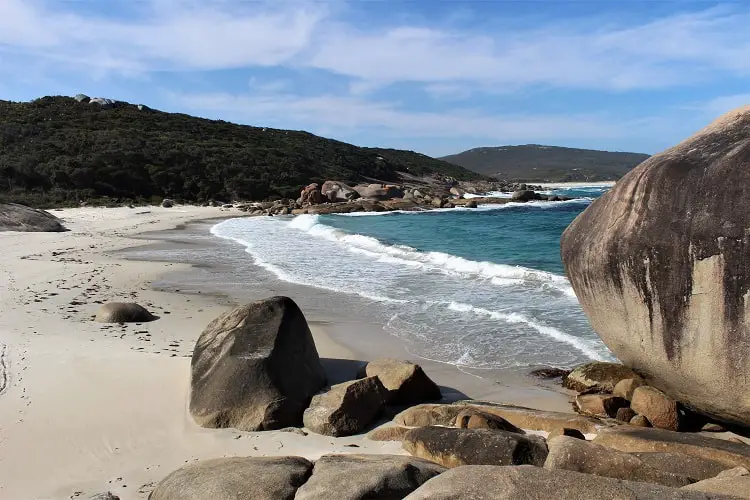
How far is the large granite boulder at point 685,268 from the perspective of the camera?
461 centimetres

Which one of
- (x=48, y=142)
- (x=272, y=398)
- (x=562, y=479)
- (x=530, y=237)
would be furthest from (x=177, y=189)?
(x=562, y=479)

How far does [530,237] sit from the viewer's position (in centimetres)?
2423

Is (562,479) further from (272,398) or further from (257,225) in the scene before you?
(257,225)

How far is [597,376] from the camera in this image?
653 cm

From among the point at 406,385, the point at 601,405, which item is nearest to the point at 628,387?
the point at 601,405

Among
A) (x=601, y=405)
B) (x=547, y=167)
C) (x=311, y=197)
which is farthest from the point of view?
(x=547, y=167)

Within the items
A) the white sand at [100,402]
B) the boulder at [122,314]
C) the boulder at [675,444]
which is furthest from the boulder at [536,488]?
the boulder at [122,314]

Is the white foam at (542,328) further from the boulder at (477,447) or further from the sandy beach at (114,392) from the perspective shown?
the boulder at (477,447)

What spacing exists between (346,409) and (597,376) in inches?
111

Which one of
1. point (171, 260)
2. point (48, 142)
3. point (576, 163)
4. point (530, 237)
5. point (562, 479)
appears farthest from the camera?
point (576, 163)

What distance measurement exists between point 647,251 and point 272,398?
138 inches

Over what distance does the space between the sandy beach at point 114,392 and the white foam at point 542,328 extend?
1615mm

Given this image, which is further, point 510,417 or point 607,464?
point 510,417

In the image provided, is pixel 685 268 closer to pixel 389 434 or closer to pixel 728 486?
pixel 728 486
